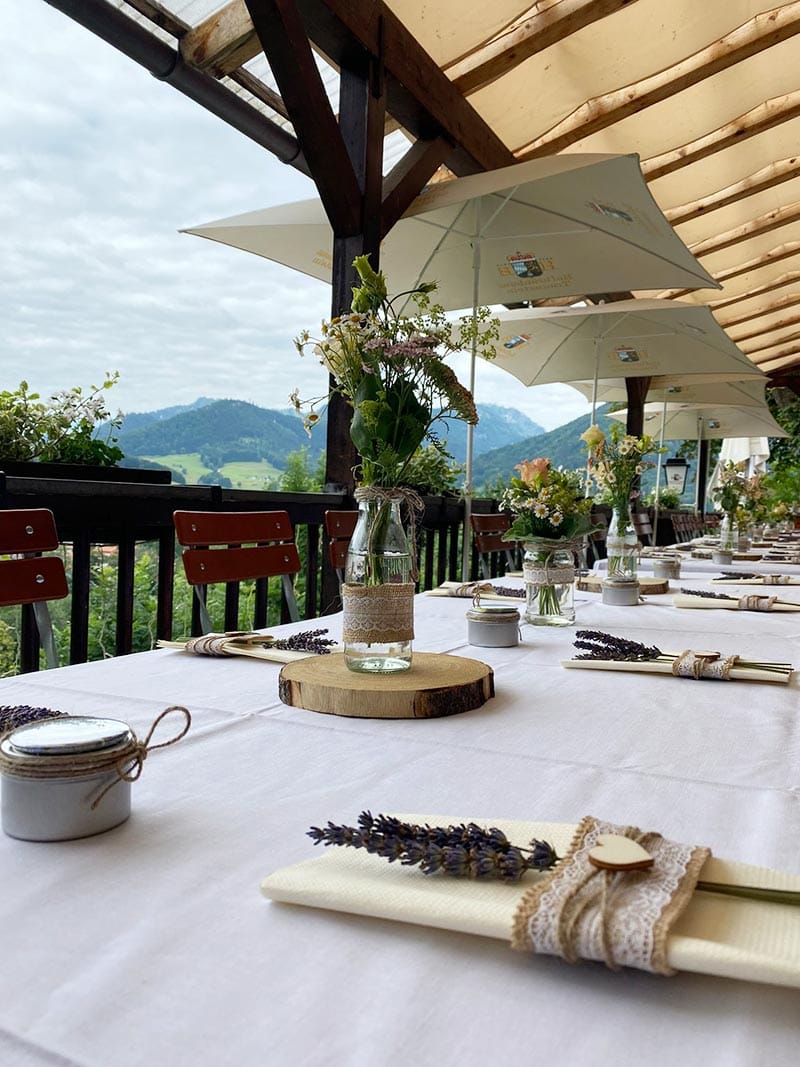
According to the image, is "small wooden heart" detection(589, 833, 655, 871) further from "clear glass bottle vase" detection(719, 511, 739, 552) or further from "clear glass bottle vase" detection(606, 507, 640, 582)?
"clear glass bottle vase" detection(719, 511, 739, 552)

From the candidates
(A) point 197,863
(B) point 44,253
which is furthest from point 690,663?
(B) point 44,253

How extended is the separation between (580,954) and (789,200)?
8.64 m

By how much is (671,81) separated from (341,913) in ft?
18.8

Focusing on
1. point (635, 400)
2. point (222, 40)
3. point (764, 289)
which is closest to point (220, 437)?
point (635, 400)

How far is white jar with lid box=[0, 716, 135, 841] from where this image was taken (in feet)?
1.83

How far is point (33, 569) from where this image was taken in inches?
56.7

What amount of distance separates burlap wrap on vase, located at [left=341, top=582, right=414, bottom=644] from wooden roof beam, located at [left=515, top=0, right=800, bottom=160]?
5.11 meters

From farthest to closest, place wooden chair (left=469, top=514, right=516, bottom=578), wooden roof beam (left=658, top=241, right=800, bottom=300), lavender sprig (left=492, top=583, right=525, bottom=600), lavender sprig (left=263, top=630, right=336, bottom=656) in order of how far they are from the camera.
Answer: wooden roof beam (left=658, top=241, right=800, bottom=300)
wooden chair (left=469, top=514, right=516, bottom=578)
lavender sprig (left=492, top=583, right=525, bottom=600)
lavender sprig (left=263, top=630, right=336, bottom=656)

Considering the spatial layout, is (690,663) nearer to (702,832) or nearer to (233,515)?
(702,832)

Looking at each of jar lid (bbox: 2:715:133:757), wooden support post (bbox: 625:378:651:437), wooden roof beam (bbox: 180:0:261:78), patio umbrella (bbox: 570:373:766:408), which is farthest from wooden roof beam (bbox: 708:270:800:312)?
jar lid (bbox: 2:715:133:757)

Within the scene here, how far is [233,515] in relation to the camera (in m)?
1.97

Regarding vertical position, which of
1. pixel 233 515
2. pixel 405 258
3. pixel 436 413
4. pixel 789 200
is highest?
pixel 789 200

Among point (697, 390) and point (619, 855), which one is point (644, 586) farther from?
point (697, 390)

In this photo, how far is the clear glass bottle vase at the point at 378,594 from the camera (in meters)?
1.03
